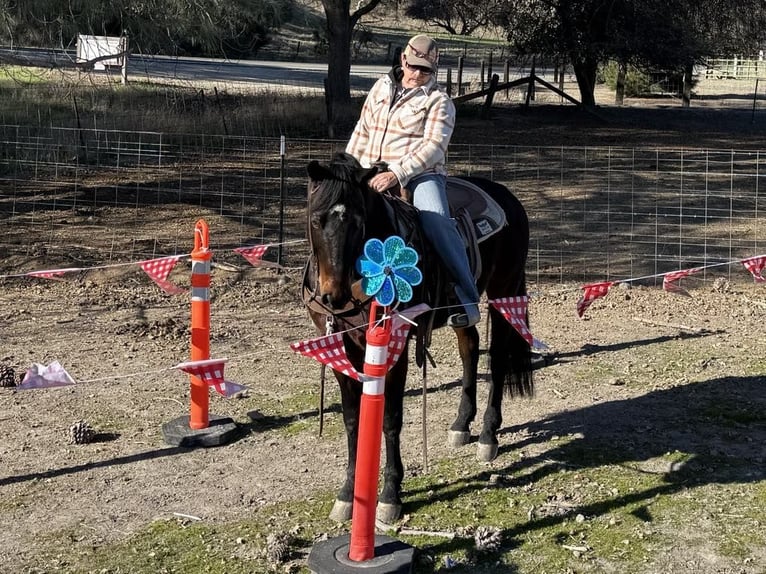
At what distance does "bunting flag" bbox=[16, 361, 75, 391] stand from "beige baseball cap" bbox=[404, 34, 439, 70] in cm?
252

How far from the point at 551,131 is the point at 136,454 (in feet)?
55.8

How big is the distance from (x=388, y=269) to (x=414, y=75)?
1.35 metres

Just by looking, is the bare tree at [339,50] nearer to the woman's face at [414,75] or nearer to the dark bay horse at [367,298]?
the dark bay horse at [367,298]

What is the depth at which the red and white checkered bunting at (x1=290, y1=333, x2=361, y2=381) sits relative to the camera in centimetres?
475

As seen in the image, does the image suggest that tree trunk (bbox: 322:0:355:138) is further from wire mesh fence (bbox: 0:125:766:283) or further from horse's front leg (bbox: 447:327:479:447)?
horse's front leg (bbox: 447:327:479:447)

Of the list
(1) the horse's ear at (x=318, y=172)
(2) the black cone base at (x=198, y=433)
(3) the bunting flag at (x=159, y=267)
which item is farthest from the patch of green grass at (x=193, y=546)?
(3) the bunting flag at (x=159, y=267)

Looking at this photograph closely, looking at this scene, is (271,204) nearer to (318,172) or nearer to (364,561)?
(318,172)

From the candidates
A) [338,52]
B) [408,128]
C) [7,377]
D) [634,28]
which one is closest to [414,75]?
[408,128]

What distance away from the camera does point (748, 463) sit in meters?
5.99

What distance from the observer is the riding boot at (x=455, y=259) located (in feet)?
17.4

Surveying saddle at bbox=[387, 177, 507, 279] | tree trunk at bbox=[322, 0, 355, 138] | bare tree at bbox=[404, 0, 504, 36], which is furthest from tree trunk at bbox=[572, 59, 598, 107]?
saddle at bbox=[387, 177, 507, 279]

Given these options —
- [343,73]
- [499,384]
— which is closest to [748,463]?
[499,384]

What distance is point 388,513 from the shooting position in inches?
203

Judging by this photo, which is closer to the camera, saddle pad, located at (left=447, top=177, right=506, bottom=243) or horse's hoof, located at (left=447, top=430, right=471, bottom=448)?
saddle pad, located at (left=447, top=177, right=506, bottom=243)
